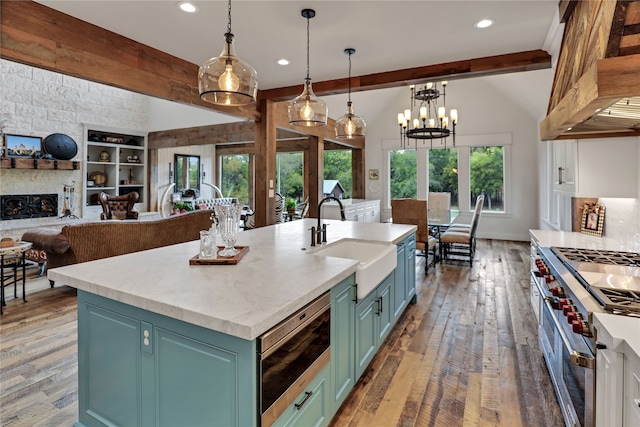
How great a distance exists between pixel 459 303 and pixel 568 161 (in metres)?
1.78

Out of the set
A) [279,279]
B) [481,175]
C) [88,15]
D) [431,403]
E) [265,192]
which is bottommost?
[431,403]

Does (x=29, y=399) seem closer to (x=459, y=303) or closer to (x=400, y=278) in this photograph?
(x=400, y=278)

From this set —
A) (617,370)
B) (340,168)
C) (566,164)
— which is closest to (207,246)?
(617,370)

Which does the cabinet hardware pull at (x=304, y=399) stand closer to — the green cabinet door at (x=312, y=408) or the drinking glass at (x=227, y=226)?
the green cabinet door at (x=312, y=408)

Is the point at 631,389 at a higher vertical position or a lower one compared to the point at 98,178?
lower

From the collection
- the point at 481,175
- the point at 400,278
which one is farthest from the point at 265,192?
the point at 481,175

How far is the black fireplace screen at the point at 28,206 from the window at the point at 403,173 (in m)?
7.87

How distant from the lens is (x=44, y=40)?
2.67m

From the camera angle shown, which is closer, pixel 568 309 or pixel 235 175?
pixel 568 309

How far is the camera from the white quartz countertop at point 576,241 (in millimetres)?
2497

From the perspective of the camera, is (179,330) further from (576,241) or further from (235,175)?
(235,175)

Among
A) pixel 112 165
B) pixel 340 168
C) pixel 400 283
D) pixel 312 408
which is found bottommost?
pixel 312 408

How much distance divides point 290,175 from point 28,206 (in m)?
6.80

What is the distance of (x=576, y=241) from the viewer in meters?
2.70
